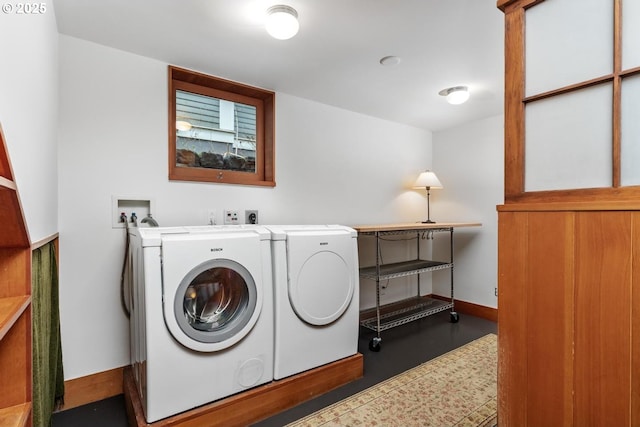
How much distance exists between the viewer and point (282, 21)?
61.6 inches

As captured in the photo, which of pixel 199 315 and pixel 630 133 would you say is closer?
pixel 630 133

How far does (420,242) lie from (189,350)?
9.69 ft

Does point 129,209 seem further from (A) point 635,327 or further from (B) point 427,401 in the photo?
(A) point 635,327

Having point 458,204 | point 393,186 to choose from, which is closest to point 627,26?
point 393,186

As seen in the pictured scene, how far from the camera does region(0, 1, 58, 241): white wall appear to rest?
913 millimetres

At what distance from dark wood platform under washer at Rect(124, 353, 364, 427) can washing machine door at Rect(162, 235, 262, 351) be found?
311mm

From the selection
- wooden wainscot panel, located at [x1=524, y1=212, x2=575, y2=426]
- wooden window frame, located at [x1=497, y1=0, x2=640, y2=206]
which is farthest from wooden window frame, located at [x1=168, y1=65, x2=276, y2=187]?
wooden wainscot panel, located at [x1=524, y1=212, x2=575, y2=426]

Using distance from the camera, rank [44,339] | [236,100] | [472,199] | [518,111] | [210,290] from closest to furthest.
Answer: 1. [518,111]
2. [44,339]
3. [210,290]
4. [236,100]
5. [472,199]

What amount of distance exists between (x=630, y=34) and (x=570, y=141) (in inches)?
11.7

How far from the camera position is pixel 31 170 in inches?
45.8

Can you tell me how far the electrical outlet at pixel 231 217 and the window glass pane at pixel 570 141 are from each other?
1.95 metres

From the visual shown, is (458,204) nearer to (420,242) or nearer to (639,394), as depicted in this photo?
(420,242)

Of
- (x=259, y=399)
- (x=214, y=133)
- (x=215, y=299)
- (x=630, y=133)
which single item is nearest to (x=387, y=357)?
(x=259, y=399)

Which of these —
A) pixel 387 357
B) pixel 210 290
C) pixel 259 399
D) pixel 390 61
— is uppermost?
pixel 390 61
